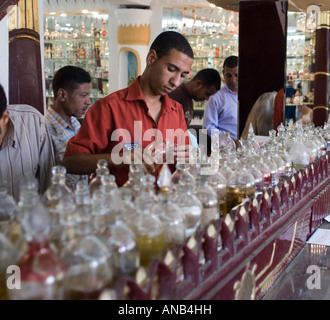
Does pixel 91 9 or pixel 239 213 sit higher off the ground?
pixel 91 9

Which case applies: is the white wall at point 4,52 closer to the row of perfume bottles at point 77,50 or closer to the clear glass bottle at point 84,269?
the clear glass bottle at point 84,269

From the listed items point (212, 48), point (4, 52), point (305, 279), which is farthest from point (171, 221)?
point (212, 48)

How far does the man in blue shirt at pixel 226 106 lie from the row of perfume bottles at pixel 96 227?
267cm

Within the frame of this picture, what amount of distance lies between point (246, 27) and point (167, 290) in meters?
3.38

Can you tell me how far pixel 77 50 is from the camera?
26.1ft

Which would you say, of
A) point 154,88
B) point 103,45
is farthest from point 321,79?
point 154,88

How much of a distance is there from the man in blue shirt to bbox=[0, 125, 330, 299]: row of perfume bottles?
8.75 feet

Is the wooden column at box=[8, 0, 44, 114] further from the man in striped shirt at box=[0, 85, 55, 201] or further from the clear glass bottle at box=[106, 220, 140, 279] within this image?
the clear glass bottle at box=[106, 220, 140, 279]

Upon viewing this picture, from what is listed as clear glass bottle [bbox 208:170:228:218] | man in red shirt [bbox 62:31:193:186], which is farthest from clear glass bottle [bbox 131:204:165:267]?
man in red shirt [bbox 62:31:193:186]

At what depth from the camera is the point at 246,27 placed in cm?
400

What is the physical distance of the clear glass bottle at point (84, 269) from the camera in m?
0.85

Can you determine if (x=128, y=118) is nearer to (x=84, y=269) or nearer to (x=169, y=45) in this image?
(x=169, y=45)

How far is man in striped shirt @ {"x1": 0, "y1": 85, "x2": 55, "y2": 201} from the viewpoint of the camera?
1987 mm
